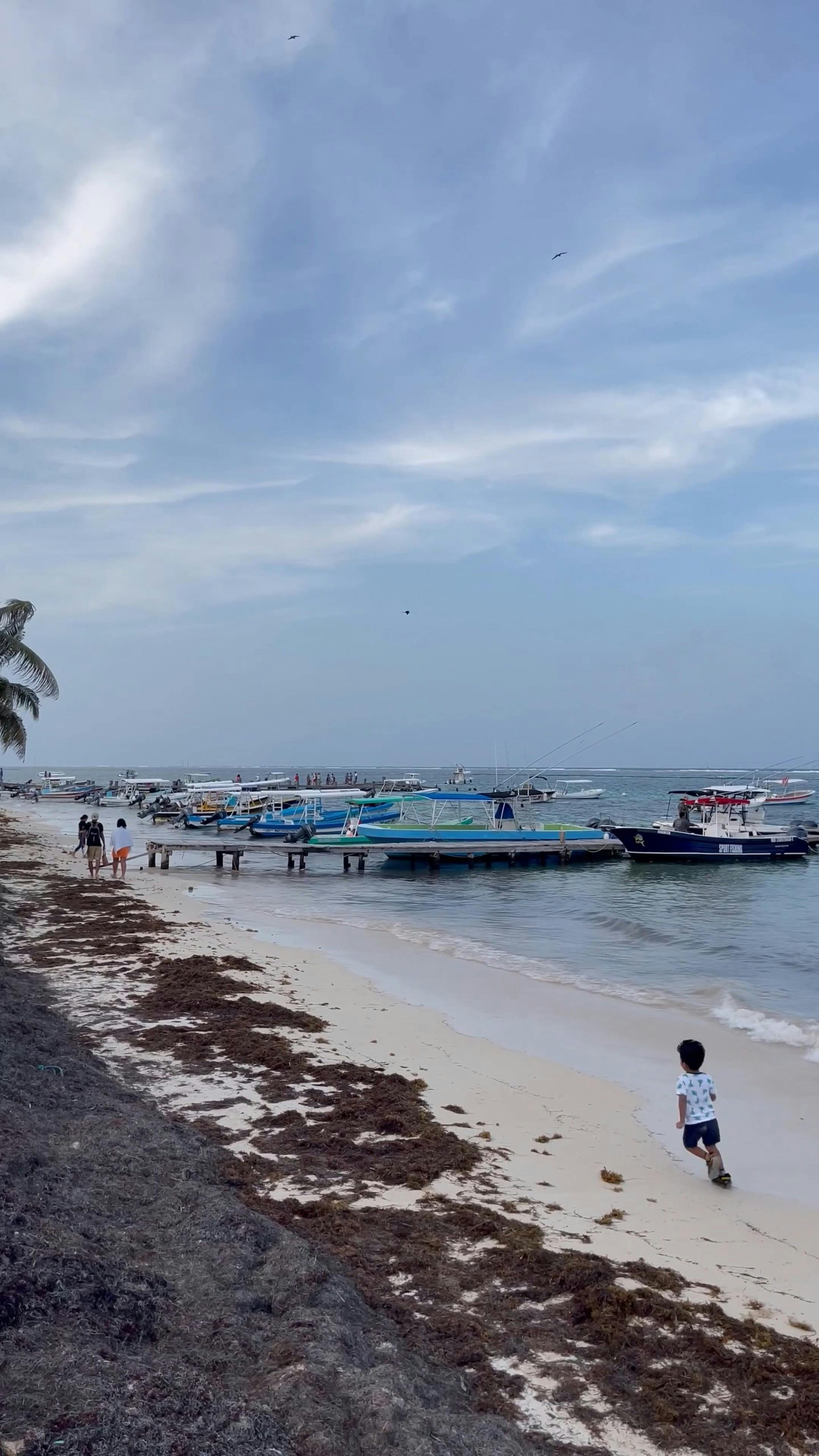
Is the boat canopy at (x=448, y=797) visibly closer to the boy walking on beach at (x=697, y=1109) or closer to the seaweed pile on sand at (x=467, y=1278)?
the seaweed pile on sand at (x=467, y=1278)

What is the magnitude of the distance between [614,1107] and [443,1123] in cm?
232

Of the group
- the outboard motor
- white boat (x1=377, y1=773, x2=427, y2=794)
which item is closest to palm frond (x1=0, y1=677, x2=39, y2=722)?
the outboard motor

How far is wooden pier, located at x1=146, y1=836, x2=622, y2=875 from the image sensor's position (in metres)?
37.9

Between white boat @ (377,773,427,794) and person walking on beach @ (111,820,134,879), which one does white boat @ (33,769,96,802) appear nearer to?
white boat @ (377,773,427,794)

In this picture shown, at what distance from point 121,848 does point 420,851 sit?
47.9ft

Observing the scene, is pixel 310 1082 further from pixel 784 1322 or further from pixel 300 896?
pixel 300 896

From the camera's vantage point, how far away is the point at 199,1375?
3.66 m

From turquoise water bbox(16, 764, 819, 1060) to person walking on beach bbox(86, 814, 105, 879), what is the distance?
475cm

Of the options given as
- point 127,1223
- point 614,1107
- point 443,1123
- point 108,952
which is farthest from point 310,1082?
point 108,952

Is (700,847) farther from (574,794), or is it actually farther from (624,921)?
(574,794)

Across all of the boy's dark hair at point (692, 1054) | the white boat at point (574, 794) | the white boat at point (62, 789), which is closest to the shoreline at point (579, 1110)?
the boy's dark hair at point (692, 1054)

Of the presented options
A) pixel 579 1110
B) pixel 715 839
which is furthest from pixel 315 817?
pixel 579 1110

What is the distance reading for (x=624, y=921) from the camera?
25.4 m

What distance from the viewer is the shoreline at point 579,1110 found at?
6.49 metres
